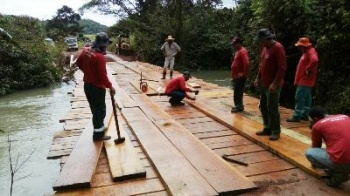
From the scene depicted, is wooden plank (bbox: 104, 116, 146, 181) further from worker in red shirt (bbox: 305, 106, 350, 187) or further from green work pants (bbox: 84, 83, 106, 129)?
worker in red shirt (bbox: 305, 106, 350, 187)

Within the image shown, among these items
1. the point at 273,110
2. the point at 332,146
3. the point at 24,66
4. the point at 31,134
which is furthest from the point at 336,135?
the point at 24,66

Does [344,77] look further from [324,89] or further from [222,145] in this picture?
[222,145]

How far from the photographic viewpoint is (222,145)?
17.5 feet

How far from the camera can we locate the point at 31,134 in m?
8.80

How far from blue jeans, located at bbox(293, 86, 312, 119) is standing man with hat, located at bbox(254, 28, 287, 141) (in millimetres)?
1207

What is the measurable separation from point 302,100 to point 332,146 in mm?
2783

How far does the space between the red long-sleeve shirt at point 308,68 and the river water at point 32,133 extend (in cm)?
447

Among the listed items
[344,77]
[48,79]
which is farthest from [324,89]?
[48,79]

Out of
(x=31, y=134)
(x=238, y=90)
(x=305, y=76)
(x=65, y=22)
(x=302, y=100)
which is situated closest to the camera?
(x=305, y=76)

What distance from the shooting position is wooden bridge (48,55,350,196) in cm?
384

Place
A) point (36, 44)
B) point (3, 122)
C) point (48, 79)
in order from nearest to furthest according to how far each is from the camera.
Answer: point (3, 122)
point (48, 79)
point (36, 44)

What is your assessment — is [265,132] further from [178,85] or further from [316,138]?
[178,85]

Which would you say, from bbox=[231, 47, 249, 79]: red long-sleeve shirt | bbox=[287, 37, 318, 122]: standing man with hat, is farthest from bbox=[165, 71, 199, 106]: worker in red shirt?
bbox=[287, 37, 318, 122]: standing man with hat

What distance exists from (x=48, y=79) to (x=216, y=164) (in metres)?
14.4
